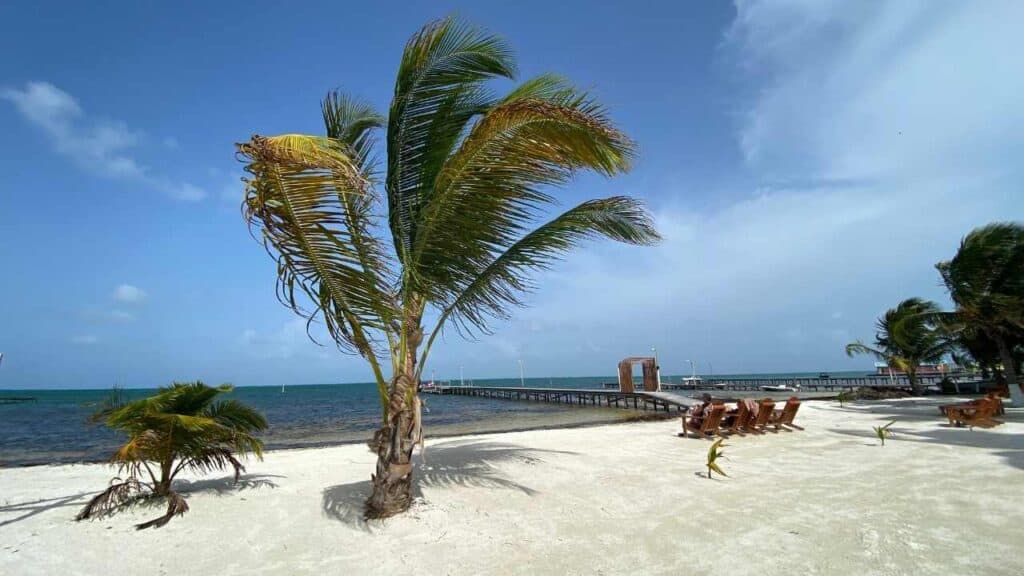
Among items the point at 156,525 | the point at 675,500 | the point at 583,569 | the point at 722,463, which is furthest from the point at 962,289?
the point at 156,525

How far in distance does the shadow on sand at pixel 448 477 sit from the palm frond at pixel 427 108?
9.03 ft

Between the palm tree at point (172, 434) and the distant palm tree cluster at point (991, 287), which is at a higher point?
the distant palm tree cluster at point (991, 287)

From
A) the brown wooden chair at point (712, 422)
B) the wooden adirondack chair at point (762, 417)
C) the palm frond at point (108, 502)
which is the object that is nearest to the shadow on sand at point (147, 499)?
the palm frond at point (108, 502)

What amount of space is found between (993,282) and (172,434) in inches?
780

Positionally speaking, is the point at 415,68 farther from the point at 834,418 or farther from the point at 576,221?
the point at 834,418

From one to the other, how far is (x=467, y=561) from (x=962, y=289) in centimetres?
1760

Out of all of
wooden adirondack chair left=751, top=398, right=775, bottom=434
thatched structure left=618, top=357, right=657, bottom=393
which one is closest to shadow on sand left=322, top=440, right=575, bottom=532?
wooden adirondack chair left=751, top=398, right=775, bottom=434

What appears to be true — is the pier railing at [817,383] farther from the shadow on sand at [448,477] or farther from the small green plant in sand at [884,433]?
the shadow on sand at [448,477]

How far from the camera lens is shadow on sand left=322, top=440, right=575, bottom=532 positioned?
540cm

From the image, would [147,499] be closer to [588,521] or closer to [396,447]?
[396,447]

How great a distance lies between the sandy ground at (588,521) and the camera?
3.78m

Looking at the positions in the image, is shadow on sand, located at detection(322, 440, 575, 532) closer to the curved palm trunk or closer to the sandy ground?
the sandy ground

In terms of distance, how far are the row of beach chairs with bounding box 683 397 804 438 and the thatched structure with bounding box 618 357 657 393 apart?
68.8 feet

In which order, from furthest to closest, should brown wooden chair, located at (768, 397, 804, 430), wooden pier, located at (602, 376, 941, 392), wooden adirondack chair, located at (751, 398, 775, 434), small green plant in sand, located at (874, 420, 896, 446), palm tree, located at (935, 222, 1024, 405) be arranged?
wooden pier, located at (602, 376, 941, 392), palm tree, located at (935, 222, 1024, 405), brown wooden chair, located at (768, 397, 804, 430), wooden adirondack chair, located at (751, 398, 775, 434), small green plant in sand, located at (874, 420, 896, 446)
